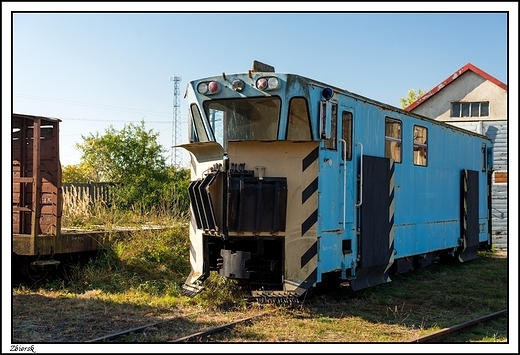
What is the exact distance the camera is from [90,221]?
13289mm

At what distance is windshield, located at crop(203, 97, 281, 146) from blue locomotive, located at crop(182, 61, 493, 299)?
15 mm

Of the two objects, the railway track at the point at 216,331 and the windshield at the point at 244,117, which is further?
the windshield at the point at 244,117

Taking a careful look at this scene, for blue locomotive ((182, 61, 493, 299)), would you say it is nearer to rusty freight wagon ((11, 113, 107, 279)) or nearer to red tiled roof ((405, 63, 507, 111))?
rusty freight wagon ((11, 113, 107, 279))

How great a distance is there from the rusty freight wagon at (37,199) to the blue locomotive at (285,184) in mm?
2447

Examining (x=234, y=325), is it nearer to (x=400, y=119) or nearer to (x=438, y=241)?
(x=400, y=119)

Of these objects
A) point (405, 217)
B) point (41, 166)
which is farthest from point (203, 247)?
point (405, 217)

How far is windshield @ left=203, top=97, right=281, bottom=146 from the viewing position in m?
9.09

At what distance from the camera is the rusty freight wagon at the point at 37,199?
34.0 ft

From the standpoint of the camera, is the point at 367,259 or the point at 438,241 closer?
the point at 367,259

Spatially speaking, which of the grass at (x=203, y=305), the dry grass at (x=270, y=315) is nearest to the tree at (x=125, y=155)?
the grass at (x=203, y=305)

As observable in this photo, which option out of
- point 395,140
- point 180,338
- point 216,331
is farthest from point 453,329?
point 395,140

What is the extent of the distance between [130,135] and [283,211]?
606 inches

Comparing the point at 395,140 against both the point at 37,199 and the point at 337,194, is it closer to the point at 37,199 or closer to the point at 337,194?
the point at 337,194

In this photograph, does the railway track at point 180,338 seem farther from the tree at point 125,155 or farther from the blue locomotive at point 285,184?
the tree at point 125,155
